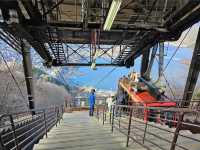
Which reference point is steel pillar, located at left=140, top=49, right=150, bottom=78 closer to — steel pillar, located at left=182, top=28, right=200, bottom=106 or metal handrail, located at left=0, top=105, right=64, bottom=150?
steel pillar, located at left=182, top=28, right=200, bottom=106

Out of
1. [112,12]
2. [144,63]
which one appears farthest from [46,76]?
[112,12]

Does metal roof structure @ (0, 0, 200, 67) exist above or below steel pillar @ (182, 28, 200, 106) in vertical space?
above

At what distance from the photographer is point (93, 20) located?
51.8ft

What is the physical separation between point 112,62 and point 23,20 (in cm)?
1220

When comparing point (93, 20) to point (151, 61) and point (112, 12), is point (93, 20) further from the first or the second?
point (151, 61)

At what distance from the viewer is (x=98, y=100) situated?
4353 cm

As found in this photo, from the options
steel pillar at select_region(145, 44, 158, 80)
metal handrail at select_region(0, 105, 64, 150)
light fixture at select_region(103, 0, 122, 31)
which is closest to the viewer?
metal handrail at select_region(0, 105, 64, 150)

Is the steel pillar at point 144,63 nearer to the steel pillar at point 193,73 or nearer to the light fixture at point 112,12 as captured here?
the steel pillar at point 193,73

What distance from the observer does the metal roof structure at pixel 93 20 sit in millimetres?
13188

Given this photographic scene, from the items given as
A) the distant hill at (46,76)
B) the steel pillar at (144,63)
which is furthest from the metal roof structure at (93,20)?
the distant hill at (46,76)

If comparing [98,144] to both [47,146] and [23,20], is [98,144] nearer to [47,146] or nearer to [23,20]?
[47,146]

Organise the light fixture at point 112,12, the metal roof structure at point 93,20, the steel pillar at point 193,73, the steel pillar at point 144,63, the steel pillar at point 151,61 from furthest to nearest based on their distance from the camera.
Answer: the steel pillar at point 144,63 < the steel pillar at point 151,61 < the steel pillar at point 193,73 < the metal roof structure at point 93,20 < the light fixture at point 112,12

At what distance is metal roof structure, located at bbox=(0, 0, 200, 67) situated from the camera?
13188mm

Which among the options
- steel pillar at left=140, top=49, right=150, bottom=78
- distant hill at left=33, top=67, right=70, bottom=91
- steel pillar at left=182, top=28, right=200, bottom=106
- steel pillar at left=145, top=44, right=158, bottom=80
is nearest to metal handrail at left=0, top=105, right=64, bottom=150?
steel pillar at left=182, top=28, right=200, bottom=106
